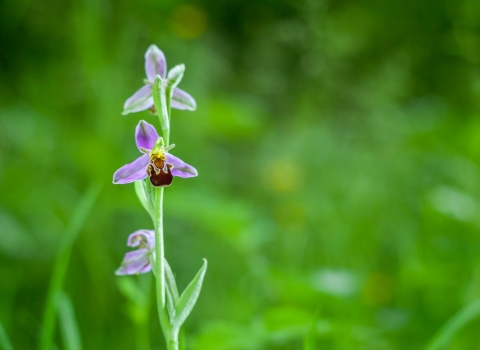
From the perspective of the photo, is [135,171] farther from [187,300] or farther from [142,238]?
[187,300]

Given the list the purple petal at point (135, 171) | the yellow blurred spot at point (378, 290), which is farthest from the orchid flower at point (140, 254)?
the yellow blurred spot at point (378, 290)

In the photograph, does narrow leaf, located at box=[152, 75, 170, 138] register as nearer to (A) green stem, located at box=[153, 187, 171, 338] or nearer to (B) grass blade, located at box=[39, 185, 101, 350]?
(A) green stem, located at box=[153, 187, 171, 338]

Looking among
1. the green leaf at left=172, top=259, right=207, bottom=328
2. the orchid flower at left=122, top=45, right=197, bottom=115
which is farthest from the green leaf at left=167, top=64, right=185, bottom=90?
the green leaf at left=172, top=259, right=207, bottom=328

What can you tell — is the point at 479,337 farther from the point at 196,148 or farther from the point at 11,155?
the point at 11,155

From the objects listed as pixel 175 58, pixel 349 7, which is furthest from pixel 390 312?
pixel 349 7

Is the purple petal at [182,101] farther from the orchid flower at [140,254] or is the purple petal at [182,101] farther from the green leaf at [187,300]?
the green leaf at [187,300]

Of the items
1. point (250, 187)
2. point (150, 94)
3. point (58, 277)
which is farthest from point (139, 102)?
point (250, 187)
